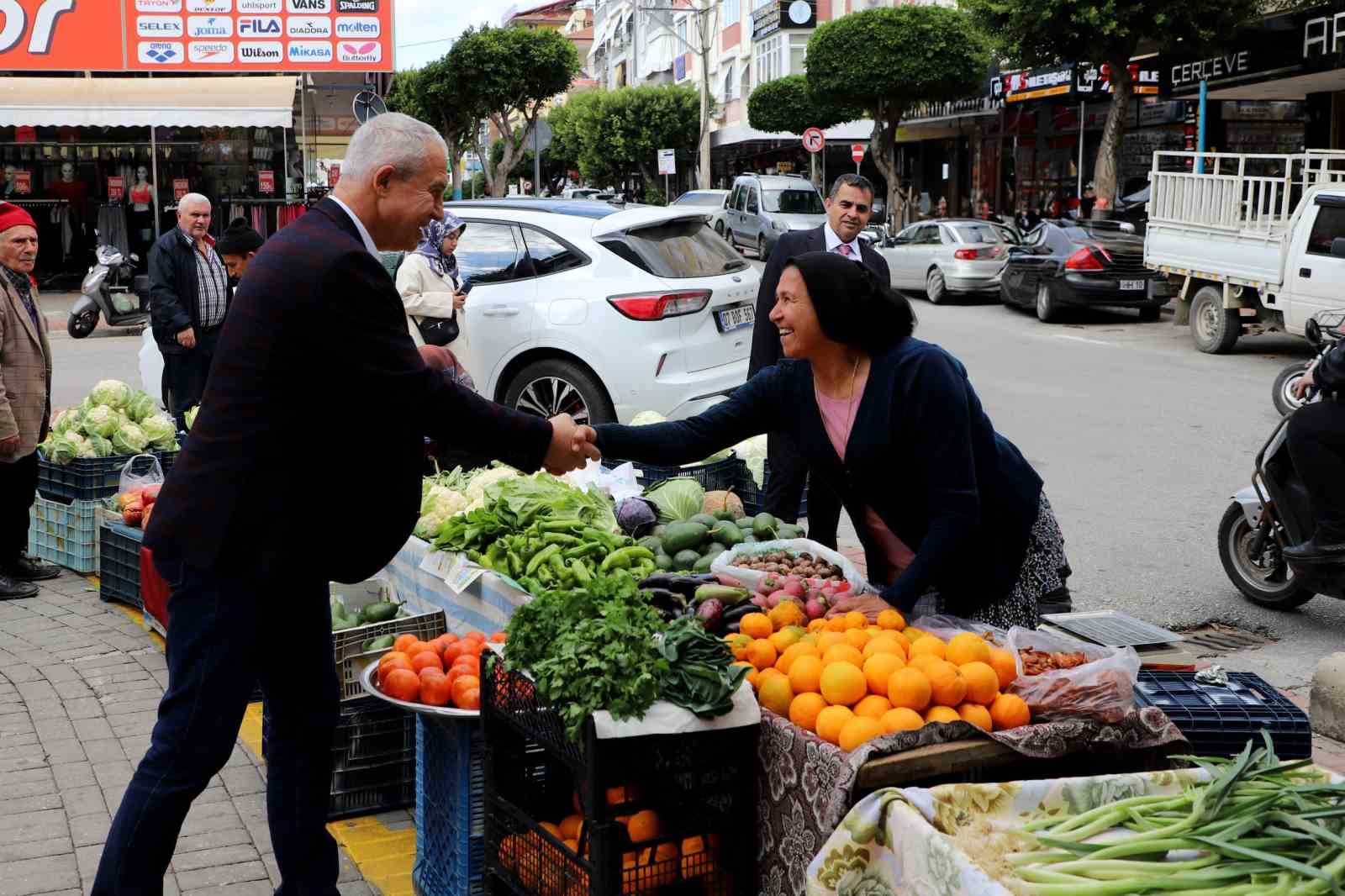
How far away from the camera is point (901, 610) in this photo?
4008 mm

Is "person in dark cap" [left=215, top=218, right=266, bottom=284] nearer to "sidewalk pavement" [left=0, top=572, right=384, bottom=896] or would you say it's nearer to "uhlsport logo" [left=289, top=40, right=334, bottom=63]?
"sidewalk pavement" [left=0, top=572, right=384, bottom=896]

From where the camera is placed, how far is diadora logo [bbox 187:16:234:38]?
27.8 meters

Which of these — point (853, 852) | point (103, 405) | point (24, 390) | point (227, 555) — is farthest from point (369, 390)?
point (103, 405)

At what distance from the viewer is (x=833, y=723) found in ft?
10.6

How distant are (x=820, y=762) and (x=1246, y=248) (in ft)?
48.8

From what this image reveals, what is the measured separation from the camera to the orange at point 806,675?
344 centimetres

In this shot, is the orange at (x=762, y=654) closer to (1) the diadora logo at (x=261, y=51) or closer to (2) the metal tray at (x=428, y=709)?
(2) the metal tray at (x=428, y=709)

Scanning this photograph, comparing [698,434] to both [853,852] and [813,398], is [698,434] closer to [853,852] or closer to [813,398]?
[813,398]

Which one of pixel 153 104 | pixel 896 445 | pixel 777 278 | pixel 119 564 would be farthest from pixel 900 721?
pixel 153 104

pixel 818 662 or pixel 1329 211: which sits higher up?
pixel 1329 211

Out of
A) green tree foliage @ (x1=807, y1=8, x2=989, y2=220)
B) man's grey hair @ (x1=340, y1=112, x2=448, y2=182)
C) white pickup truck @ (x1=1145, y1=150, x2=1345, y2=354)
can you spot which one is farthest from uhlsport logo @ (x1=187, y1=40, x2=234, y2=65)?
man's grey hair @ (x1=340, y1=112, x2=448, y2=182)

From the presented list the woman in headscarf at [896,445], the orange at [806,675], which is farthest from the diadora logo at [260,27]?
the orange at [806,675]

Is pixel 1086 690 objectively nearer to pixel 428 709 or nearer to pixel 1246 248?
pixel 428 709

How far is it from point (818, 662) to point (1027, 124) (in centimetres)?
3561
